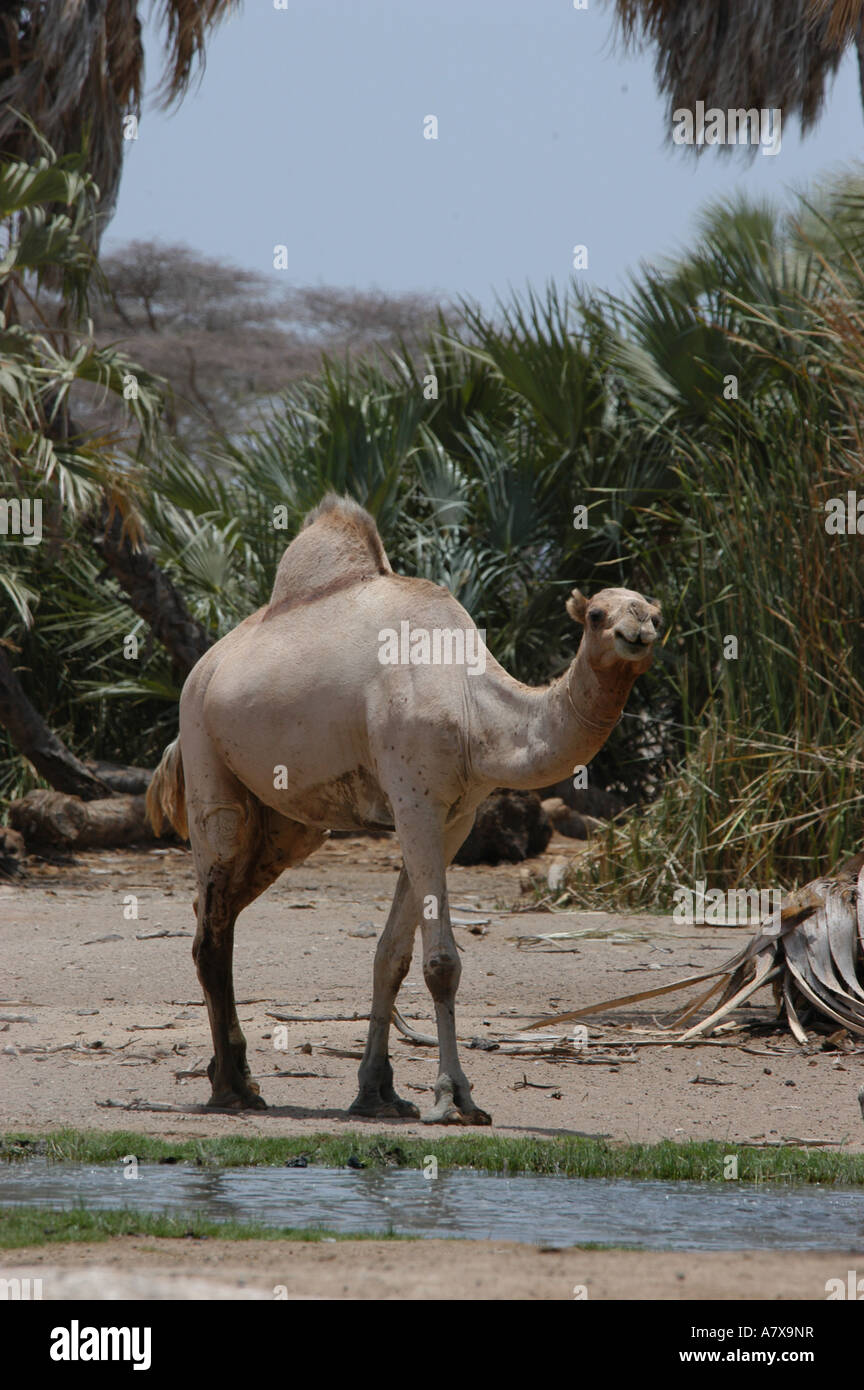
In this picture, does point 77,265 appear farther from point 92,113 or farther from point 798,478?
point 798,478

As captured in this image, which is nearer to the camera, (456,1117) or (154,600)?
(456,1117)

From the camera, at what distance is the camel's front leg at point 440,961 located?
5578 millimetres

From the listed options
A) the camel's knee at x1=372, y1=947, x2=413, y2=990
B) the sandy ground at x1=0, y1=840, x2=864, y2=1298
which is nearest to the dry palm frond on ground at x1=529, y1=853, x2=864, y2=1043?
the sandy ground at x1=0, y1=840, x2=864, y2=1298

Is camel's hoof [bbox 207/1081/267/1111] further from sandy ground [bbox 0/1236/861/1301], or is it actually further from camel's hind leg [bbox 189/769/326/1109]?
sandy ground [bbox 0/1236/861/1301]

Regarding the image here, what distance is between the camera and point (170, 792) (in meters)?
6.75

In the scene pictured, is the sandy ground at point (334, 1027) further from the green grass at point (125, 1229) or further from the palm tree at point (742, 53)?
the palm tree at point (742, 53)

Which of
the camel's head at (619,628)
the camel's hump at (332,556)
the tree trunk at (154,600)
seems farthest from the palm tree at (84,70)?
the camel's head at (619,628)

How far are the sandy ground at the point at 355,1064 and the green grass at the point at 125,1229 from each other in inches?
4.0

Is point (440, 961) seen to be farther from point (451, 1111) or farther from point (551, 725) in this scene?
point (551, 725)

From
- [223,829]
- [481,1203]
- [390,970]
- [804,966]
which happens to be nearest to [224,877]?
[223,829]

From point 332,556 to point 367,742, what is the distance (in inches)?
34.3

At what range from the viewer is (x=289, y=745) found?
589 centimetres

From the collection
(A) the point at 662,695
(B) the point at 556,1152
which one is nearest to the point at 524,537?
(A) the point at 662,695
